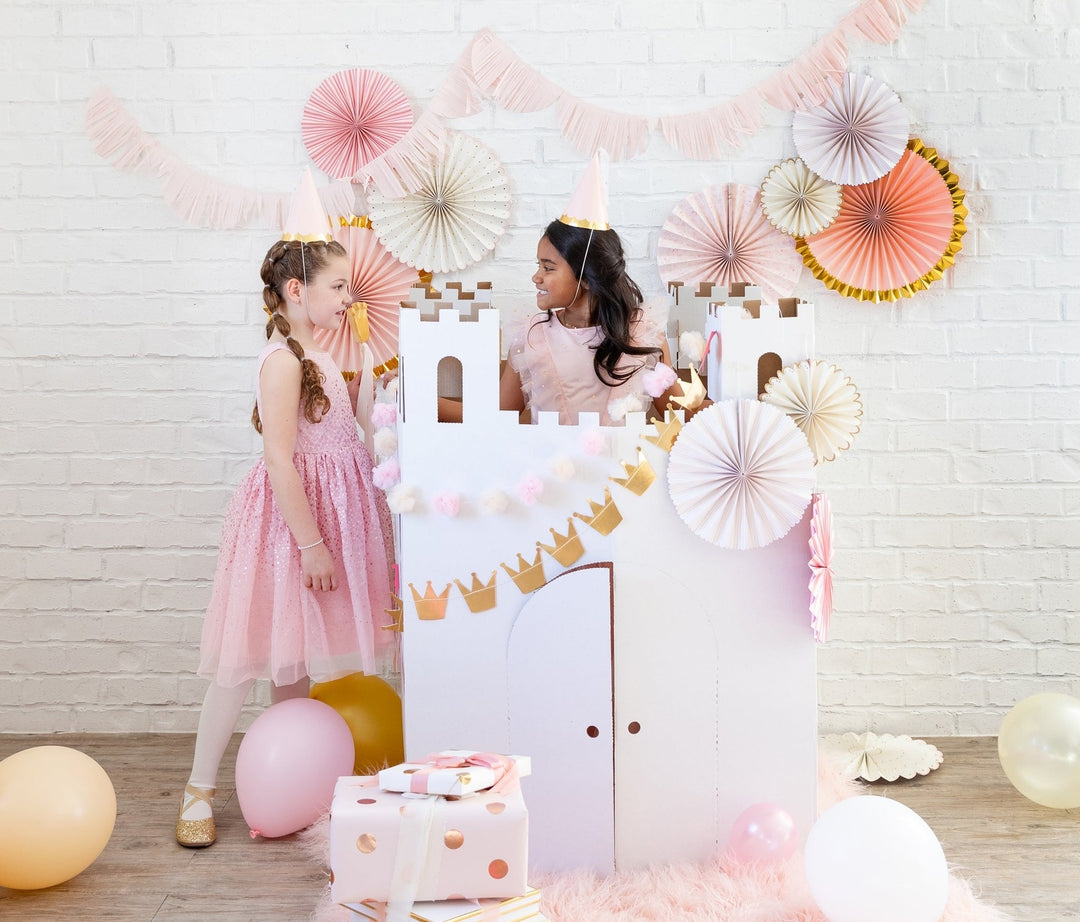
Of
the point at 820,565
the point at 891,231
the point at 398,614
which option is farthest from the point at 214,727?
the point at 891,231

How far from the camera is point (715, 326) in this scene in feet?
6.60

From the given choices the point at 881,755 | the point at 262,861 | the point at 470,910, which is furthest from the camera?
the point at 881,755

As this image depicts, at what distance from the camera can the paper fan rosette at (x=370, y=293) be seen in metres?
2.67

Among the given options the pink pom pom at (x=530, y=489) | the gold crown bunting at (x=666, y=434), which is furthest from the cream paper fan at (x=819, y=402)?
the pink pom pom at (x=530, y=489)

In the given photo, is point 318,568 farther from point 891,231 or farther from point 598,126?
point 891,231

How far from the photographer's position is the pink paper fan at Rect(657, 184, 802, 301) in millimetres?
2639

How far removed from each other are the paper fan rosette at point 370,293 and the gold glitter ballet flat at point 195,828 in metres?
1.05

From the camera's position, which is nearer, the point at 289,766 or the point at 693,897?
the point at 693,897

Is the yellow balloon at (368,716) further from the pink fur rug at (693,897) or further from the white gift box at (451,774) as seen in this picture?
the white gift box at (451,774)

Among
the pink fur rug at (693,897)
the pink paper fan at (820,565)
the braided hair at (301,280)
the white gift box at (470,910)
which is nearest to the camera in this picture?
the white gift box at (470,910)

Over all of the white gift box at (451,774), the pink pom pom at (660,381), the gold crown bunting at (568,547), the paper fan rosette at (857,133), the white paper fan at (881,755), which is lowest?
the white paper fan at (881,755)

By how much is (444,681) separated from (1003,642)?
155 centimetres

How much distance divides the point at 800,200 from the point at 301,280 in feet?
3.92

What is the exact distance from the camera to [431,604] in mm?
2002
